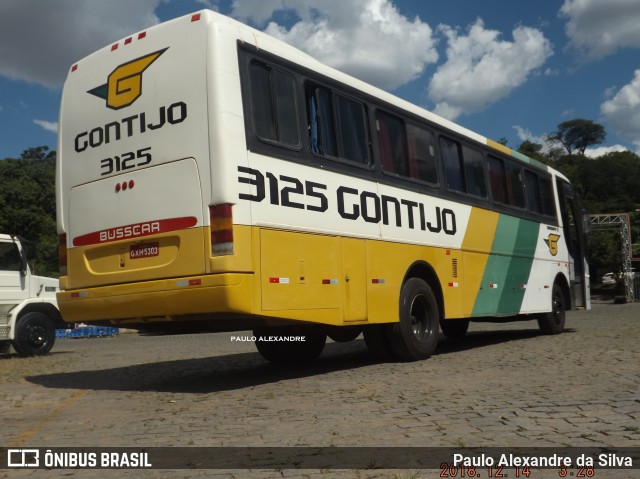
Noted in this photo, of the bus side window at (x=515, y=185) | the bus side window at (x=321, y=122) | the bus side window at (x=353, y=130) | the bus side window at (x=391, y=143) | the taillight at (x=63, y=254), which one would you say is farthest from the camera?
the bus side window at (x=515, y=185)

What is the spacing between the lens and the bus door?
1542 cm

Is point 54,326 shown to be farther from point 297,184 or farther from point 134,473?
point 134,473

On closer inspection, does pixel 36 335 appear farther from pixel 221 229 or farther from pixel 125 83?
pixel 221 229

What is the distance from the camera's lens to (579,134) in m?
126

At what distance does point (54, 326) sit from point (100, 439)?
11.1 metres

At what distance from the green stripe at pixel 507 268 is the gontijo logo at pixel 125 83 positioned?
238 inches

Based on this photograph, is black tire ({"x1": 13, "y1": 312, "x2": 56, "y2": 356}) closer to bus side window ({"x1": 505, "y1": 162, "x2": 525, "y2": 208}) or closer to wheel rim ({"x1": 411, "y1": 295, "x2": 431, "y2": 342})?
wheel rim ({"x1": 411, "y1": 295, "x2": 431, "y2": 342})

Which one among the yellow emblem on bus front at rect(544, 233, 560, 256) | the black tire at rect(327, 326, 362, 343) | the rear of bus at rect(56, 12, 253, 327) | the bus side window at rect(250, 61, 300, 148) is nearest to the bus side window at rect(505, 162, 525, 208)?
the yellow emblem on bus front at rect(544, 233, 560, 256)

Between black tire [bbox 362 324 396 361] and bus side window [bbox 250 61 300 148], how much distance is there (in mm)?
2881

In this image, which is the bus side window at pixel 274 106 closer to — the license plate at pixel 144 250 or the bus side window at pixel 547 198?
the license plate at pixel 144 250

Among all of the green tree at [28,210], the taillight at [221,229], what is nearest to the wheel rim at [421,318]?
the taillight at [221,229]

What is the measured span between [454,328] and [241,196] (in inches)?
341

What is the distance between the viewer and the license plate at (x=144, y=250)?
7.33 meters

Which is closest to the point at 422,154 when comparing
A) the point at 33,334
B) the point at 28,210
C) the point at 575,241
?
the point at 575,241
